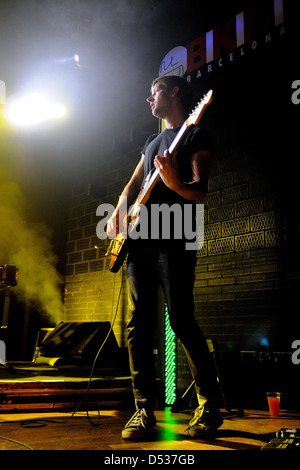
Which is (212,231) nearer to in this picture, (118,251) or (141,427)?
(118,251)

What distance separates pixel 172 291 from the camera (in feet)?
6.65

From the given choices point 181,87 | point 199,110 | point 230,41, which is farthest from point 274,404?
point 230,41

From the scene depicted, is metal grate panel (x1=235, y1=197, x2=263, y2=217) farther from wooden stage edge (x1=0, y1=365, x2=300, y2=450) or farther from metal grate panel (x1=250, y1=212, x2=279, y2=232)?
wooden stage edge (x1=0, y1=365, x2=300, y2=450)

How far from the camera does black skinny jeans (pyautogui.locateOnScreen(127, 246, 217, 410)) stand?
6.57ft

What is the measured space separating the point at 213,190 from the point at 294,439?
277 centimetres

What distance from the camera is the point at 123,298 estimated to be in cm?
508

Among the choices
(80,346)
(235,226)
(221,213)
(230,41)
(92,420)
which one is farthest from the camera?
(80,346)

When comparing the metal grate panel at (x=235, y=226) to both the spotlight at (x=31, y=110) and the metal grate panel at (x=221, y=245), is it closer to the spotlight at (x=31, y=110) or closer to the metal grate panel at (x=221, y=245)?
the metal grate panel at (x=221, y=245)

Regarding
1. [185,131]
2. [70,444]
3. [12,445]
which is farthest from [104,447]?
[185,131]

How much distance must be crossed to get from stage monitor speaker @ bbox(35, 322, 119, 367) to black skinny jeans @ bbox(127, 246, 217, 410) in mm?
2249

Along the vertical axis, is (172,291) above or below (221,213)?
below

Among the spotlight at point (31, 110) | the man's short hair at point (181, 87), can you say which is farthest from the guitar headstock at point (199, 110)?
the spotlight at point (31, 110)

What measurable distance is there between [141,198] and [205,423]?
1165mm

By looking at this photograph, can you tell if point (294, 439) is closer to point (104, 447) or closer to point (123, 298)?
point (104, 447)
